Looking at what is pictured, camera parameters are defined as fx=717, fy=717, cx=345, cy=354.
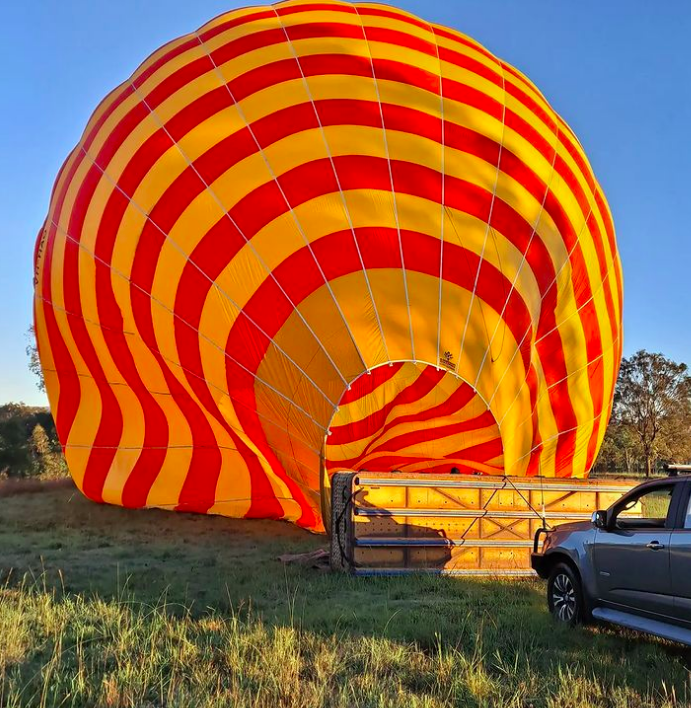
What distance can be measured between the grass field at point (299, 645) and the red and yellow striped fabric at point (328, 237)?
2.24 m

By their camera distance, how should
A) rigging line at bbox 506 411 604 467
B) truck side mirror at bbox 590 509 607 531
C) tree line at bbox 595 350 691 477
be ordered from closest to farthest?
1. truck side mirror at bbox 590 509 607 531
2. rigging line at bbox 506 411 604 467
3. tree line at bbox 595 350 691 477

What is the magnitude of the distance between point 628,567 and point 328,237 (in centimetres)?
485

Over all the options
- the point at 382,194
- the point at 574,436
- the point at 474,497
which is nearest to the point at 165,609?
the point at 474,497

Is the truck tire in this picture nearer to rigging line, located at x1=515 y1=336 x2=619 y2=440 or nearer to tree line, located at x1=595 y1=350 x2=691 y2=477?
rigging line, located at x1=515 y1=336 x2=619 y2=440

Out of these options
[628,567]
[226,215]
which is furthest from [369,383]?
[628,567]

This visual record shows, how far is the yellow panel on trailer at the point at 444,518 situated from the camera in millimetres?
7359

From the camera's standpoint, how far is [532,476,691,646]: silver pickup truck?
4.64 meters

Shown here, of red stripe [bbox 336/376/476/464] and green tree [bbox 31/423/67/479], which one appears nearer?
red stripe [bbox 336/376/476/464]

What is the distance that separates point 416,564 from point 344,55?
19.9 ft

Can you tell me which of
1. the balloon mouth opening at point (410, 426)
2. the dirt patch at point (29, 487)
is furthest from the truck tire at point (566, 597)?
the dirt patch at point (29, 487)

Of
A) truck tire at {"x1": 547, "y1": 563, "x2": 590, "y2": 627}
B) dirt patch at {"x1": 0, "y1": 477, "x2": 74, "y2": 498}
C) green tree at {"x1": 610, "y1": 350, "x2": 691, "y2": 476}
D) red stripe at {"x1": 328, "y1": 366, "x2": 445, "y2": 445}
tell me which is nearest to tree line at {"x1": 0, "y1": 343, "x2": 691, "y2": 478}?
green tree at {"x1": 610, "y1": 350, "x2": 691, "y2": 476}

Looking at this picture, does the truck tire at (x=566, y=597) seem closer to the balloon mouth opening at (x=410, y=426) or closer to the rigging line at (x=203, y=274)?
the rigging line at (x=203, y=274)

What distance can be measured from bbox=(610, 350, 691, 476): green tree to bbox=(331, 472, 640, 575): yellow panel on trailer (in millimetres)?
32172

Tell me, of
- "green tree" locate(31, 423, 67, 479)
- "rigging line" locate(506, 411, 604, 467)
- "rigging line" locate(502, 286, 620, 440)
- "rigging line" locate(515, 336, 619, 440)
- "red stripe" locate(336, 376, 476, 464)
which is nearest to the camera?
"rigging line" locate(502, 286, 620, 440)
